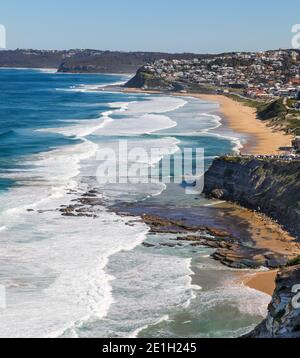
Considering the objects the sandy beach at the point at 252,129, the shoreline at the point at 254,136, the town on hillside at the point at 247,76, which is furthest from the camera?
the town on hillside at the point at 247,76

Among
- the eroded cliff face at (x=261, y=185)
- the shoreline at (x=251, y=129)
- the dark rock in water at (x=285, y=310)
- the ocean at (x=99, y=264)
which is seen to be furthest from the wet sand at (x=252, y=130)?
the dark rock in water at (x=285, y=310)

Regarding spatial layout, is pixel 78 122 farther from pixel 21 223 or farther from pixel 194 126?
pixel 21 223

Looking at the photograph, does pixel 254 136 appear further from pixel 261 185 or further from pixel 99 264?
pixel 99 264

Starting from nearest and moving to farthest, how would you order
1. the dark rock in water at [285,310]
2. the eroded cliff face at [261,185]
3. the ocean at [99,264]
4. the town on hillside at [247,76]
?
the dark rock in water at [285,310] → the ocean at [99,264] → the eroded cliff face at [261,185] → the town on hillside at [247,76]

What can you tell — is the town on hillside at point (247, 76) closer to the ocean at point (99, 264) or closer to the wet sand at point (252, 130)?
the wet sand at point (252, 130)

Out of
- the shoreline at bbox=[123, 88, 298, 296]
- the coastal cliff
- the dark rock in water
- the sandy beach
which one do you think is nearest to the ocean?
the shoreline at bbox=[123, 88, 298, 296]

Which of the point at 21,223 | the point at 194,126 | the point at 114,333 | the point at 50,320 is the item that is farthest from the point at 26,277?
the point at 194,126

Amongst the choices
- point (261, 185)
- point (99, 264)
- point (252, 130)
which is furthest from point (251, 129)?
point (99, 264)
